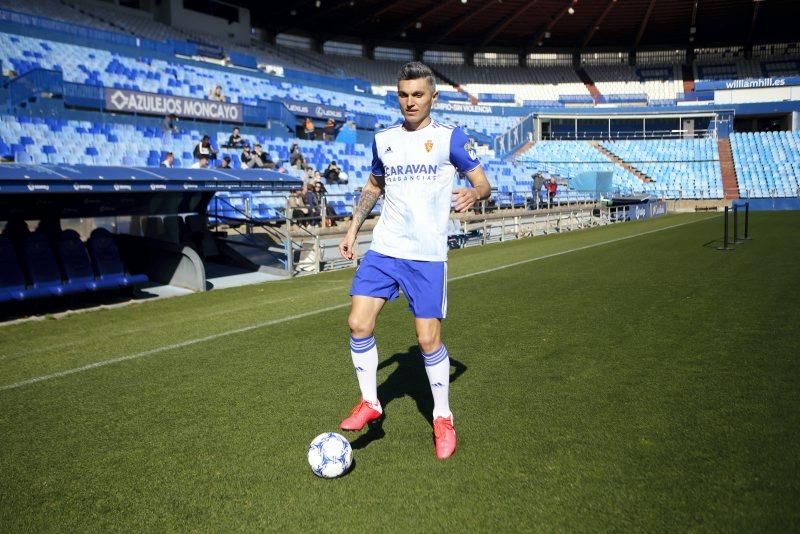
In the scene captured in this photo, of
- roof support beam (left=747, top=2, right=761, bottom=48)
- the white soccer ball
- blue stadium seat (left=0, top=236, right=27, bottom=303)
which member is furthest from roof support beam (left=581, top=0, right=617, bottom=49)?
the white soccer ball

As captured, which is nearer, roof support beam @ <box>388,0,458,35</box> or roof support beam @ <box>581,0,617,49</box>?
roof support beam @ <box>388,0,458,35</box>

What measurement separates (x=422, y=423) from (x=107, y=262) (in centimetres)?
768

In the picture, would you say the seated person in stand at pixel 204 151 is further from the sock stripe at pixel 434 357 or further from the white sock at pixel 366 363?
the sock stripe at pixel 434 357

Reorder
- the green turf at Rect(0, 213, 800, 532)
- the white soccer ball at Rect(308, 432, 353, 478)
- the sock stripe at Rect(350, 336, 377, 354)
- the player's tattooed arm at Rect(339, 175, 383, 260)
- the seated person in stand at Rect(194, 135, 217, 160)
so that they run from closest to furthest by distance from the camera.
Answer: the green turf at Rect(0, 213, 800, 532) < the white soccer ball at Rect(308, 432, 353, 478) < the sock stripe at Rect(350, 336, 377, 354) < the player's tattooed arm at Rect(339, 175, 383, 260) < the seated person in stand at Rect(194, 135, 217, 160)

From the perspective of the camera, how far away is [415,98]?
3828 millimetres

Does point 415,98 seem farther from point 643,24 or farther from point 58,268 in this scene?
point 643,24

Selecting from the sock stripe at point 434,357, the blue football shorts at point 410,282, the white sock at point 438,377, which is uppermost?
the blue football shorts at point 410,282

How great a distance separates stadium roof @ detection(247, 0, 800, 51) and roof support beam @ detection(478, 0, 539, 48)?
0.09 m

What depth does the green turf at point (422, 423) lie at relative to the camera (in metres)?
3.12

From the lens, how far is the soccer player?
3883 mm

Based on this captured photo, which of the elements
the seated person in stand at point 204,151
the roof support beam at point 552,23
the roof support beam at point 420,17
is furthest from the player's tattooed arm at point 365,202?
the roof support beam at point 552,23

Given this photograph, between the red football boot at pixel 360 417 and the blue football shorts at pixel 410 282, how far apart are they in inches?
28.3

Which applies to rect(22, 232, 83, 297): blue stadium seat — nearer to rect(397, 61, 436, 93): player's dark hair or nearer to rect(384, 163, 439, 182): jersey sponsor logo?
rect(384, 163, 439, 182): jersey sponsor logo

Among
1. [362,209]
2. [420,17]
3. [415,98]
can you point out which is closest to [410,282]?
[362,209]
